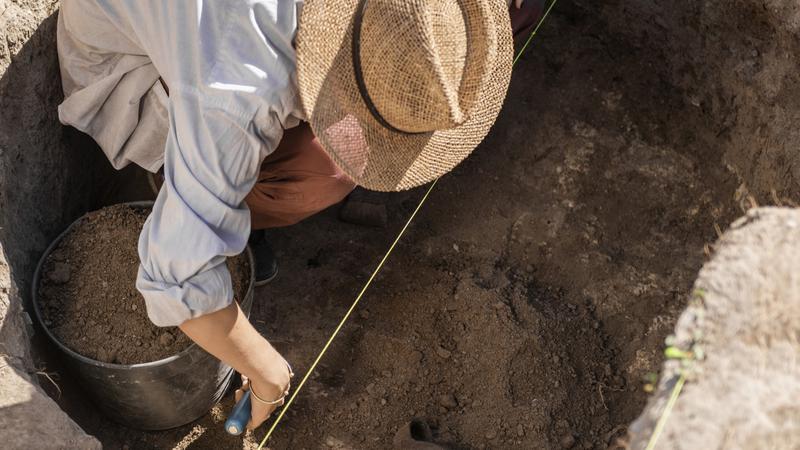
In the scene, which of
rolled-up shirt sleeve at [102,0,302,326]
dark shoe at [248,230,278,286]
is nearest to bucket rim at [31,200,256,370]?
rolled-up shirt sleeve at [102,0,302,326]

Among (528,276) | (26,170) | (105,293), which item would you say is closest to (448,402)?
(528,276)

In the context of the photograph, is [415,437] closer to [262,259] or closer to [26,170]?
[262,259]

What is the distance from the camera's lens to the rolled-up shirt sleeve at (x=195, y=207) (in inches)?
63.4

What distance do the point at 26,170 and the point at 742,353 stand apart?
1.82 meters

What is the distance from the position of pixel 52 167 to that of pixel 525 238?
59.3 inches

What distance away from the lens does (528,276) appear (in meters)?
2.62

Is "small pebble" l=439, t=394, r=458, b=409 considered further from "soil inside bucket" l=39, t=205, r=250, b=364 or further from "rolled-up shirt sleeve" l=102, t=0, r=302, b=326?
"rolled-up shirt sleeve" l=102, t=0, r=302, b=326

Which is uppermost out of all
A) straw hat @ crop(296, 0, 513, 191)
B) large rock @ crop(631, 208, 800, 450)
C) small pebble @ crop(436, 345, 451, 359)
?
straw hat @ crop(296, 0, 513, 191)

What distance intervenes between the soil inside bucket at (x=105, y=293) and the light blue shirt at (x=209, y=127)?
0.27 m

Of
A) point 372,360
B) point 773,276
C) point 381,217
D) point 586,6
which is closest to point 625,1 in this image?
point 586,6

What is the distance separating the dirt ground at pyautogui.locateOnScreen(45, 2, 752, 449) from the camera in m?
2.29

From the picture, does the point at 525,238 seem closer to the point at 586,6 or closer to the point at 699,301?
the point at 586,6

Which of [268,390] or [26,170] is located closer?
[268,390]

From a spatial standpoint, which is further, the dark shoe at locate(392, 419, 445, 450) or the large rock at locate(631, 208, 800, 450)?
the dark shoe at locate(392, 419, 445, 450)
